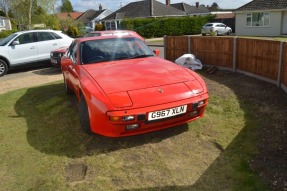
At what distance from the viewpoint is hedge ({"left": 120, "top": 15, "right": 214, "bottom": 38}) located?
33.8 m

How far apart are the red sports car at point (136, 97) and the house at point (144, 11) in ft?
130

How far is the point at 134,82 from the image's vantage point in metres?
4.00

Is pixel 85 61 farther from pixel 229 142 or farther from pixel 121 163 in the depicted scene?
pixel 229 142

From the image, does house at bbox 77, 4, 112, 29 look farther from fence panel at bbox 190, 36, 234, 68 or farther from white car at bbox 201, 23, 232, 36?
fence panel at bbox 190, 36, 234, 68

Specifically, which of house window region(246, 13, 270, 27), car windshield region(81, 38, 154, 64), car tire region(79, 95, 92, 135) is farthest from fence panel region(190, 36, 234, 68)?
house window region(246, 13, 270, 27)

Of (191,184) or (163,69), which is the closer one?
(191,184)

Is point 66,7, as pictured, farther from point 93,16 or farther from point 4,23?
point 4,23

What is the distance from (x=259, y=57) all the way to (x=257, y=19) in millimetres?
24973

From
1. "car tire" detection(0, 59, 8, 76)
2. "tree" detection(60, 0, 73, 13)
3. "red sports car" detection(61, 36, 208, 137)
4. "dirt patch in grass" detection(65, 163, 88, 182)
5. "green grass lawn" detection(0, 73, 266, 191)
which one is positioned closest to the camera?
"green grass lawn" detection(0, 73, 266, 191)

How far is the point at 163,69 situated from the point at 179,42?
6615mm

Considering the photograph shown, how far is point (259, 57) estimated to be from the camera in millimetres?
7414

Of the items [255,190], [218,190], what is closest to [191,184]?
[218,190]

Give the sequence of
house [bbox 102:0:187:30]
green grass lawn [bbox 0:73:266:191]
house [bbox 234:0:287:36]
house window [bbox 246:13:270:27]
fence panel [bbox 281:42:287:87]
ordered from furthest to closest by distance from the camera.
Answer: house [bbox 102:0:187:30] → house window [bbox 246:13:270:27] → house [bbox 234:0:287:36] → fence panel [bbox 281:42:287:87] → green grass lawn [bbox 0:73:266:191]

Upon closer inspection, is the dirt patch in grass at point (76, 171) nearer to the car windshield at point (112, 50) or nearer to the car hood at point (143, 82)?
the car hood at point (143, 82)
